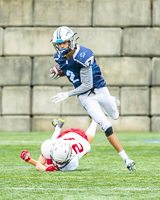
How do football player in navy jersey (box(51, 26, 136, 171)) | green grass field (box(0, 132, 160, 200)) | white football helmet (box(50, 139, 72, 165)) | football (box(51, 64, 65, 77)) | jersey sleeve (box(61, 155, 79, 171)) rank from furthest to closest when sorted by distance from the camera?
1. football (box(51, 64, 65, 77))
2. football player in navy jersey (box(51, 26, 136, 171))
3. jersey sleeve (box(61, 155, 79, 171))
4. white football helmet (box(50, 139, 72, 165))
5. green grass field (box(0, 132, 160, 200))

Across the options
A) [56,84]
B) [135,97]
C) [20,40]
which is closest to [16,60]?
[20,40]

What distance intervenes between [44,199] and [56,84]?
8.24m

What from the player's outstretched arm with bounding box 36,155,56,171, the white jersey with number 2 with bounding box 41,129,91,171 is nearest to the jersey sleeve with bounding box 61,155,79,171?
the white jersey with number 2 with bounding box 41,129,91,171

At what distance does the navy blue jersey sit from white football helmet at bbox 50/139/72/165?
3.24ft

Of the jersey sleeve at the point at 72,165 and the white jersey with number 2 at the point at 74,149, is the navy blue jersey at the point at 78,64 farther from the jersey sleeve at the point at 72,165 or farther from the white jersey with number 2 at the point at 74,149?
the jersey sleeve at the point at 72,165

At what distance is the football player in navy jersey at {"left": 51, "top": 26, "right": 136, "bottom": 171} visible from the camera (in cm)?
472

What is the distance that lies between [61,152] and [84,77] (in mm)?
1081

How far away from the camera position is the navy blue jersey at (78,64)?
4746mm

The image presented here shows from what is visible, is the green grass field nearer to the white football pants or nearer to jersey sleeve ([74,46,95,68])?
the white football pants

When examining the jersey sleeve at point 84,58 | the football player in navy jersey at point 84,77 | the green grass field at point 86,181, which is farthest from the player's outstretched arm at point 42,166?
the jersey sleeve at point 84,58

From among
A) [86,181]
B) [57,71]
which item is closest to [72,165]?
[86,181]

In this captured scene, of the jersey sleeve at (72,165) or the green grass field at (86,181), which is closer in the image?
the green grass field at (86,181)

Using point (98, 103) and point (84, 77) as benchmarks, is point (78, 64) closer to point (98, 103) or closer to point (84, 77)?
point (84, 77)

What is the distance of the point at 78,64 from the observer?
15.8ft
